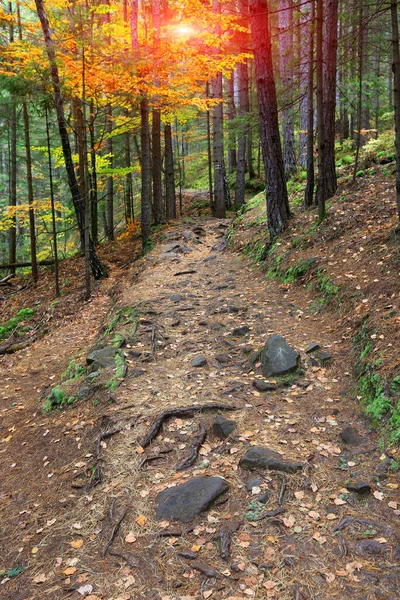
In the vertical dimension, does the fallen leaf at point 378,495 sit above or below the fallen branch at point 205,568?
above

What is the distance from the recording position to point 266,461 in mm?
3766

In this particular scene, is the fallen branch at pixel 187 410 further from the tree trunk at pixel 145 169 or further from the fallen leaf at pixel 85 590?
the tree trunk at pixel 145 169

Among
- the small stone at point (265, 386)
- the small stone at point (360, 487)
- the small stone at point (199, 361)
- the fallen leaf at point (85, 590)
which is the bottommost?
the fallen leaf at point (85, 590)

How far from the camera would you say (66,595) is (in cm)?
289

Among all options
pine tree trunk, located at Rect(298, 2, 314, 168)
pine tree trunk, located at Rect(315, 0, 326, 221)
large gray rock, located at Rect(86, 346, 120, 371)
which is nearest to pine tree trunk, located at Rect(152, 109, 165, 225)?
pine tree trunk, located at Rect(298, 2, 314, 168)

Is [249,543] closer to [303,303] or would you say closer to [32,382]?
[303,303]

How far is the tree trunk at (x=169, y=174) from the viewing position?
53.1 feet

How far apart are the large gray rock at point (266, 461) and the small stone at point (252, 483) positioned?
0.50 feet

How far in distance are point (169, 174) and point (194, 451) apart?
1423 centimetres

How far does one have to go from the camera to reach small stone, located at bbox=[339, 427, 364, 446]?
12.8 feet

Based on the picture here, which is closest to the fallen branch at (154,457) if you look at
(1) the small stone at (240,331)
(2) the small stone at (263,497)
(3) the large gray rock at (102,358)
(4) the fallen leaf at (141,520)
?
(4) the fallen leaf at (141,520)

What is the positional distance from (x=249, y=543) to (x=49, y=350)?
734 centimetres

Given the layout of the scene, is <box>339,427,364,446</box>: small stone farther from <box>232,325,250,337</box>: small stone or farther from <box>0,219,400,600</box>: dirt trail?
<box>232,325,250,337</box>: small stone

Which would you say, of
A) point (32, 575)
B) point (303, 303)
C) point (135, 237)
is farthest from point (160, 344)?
point (135, 237)
